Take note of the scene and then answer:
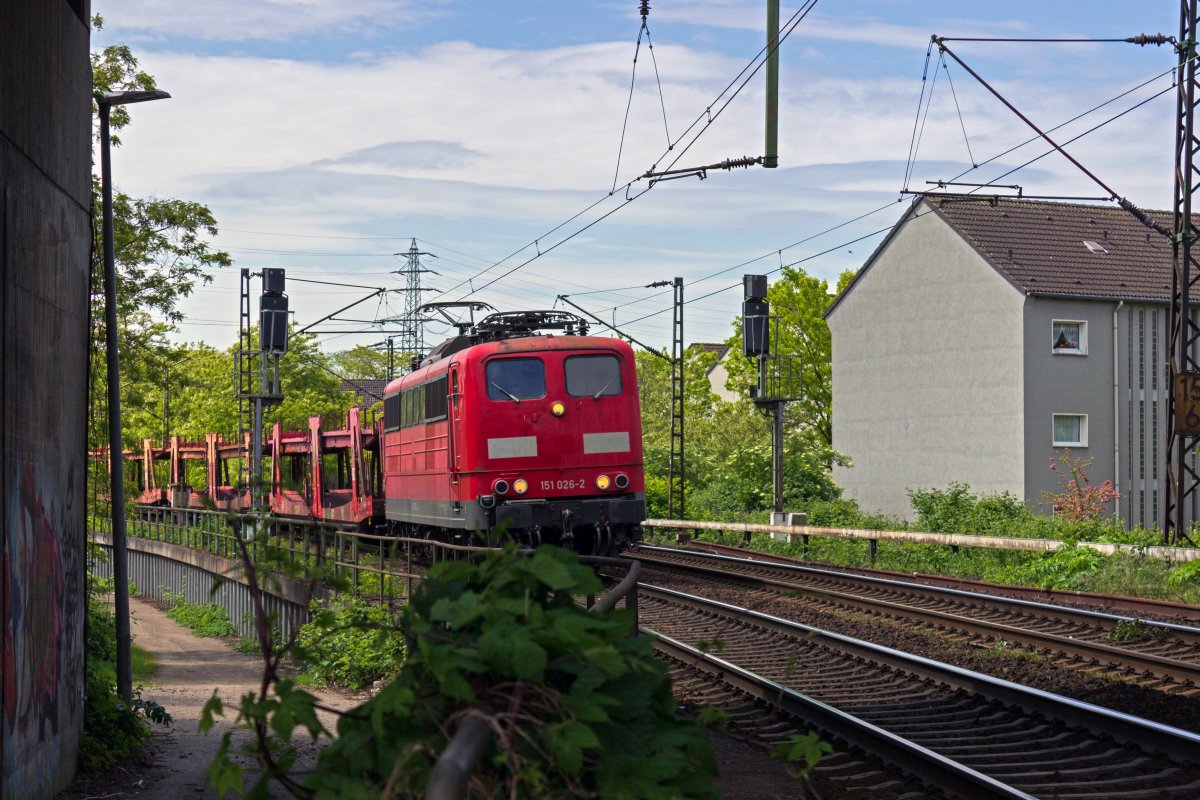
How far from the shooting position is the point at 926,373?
139ft

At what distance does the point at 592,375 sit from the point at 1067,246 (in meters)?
24.7

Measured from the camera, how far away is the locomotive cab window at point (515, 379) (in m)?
19.1

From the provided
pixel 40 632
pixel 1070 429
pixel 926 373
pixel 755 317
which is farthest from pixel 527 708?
pixel 926 373

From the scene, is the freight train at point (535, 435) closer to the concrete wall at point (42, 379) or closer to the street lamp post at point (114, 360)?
the street lamp post at point (114, 360)

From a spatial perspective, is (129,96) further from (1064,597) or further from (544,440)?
(1064,597)

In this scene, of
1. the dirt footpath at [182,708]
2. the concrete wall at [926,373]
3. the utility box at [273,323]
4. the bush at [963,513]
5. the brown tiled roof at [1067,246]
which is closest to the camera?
the dirt footpath at [182,708]

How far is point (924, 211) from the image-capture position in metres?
41.8

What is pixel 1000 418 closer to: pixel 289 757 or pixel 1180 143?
pixel 1180 143

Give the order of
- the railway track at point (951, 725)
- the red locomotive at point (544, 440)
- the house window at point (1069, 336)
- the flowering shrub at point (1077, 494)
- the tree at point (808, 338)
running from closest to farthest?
the railway track at point (951, 725) → the red locomotive at point (544, 440) → the flowering shrub at point (1077, 494) → the house window at point (1069, 336) → the tree at point (808, 338)

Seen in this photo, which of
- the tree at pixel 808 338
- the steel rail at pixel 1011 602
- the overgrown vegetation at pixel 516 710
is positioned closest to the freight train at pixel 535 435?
the steel rail at pixel 1011 602

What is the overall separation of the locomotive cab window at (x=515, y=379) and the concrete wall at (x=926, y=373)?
21621 mm

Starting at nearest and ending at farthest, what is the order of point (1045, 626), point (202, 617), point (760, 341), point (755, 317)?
point (1045, 626)
point (202, 617)
point (760, 341)
point (755, 317)

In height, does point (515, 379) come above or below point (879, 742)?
above

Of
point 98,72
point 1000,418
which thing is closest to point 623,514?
point 98,72
